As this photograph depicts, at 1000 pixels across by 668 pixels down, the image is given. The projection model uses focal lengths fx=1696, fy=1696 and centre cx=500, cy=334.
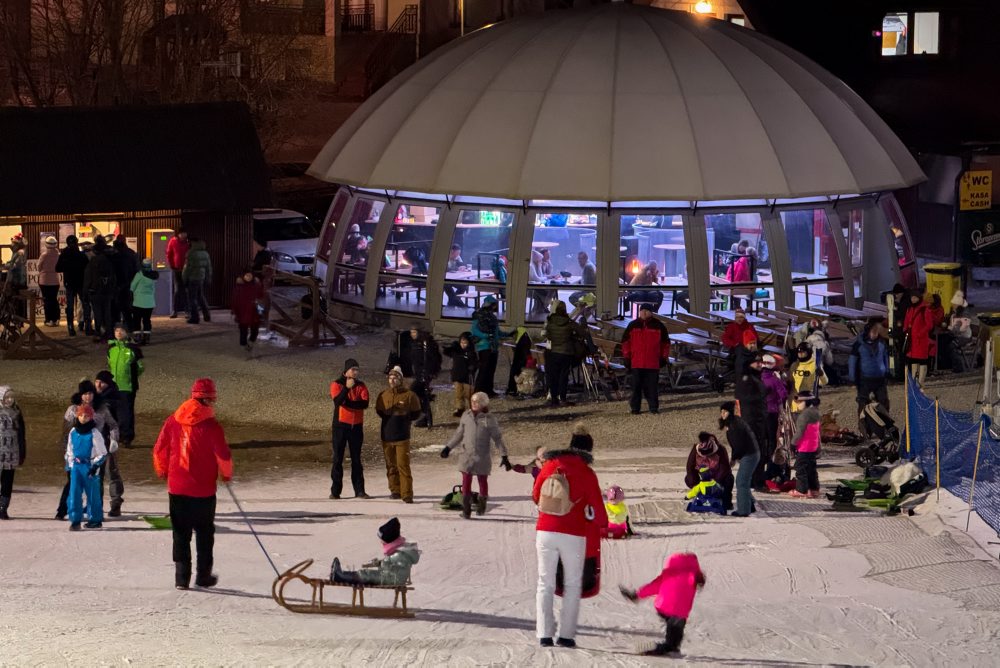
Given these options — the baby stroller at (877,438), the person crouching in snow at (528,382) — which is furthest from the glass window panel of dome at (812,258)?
the baby stroller at (877,438)

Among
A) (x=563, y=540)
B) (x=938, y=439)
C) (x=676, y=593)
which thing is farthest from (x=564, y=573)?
(x=938, y=439)

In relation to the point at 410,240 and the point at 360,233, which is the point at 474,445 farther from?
the point at 360,233

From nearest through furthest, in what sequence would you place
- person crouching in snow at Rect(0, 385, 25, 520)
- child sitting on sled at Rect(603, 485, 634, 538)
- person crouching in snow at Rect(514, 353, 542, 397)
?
child sitting on sled at Rect(603, 485, 634, 538) < person crouching in snow at Rect(0, 385, 25, 520) < person crouching in snow at Rect(514, 353, 542, 397)

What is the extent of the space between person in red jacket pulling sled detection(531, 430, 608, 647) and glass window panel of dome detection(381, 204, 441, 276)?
18133 mm

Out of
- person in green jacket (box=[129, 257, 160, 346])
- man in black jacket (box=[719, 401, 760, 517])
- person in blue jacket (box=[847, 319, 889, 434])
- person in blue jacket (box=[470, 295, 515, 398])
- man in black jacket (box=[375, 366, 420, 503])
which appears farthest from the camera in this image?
person in green jacket (box=[129, 257, 160, 346])

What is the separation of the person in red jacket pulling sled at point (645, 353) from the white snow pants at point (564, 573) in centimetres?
1148

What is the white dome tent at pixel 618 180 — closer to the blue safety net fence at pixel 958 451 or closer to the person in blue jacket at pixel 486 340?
the person in blue jacket at pixel 486 340

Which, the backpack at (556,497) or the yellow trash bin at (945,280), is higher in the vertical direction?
the yellow trash bin at (945,280)

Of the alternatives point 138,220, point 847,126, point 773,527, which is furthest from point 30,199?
point 773,527

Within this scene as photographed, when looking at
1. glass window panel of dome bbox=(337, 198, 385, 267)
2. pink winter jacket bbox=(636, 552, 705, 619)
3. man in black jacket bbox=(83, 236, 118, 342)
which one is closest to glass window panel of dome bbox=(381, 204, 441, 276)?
glass window panel of dome bbox=(337, 198, 385, 267)

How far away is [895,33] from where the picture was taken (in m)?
42.9

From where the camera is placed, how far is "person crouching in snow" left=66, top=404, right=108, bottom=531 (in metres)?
16.5

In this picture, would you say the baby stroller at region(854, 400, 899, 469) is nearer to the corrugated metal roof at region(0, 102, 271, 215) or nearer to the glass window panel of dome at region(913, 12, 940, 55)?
the corrugated metal roof at region(0, 102, 271, 215)

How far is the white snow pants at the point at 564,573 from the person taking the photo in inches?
481
